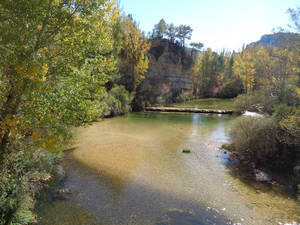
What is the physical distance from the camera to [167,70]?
154 feet

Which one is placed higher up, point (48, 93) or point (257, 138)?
point (48, 93)

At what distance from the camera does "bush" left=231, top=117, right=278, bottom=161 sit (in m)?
9.65

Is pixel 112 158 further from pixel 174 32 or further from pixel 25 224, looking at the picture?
pixel 174 32

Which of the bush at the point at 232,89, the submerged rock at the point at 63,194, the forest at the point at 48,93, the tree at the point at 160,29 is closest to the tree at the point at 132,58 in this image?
the tree at the point at 160,29

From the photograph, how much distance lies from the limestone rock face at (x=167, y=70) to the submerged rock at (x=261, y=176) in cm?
3128

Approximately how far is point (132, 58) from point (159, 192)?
103 feet

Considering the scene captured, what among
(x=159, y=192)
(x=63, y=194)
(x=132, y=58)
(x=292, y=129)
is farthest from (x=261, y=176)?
(x=132, y=58)

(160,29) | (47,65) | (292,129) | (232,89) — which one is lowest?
(292,129)

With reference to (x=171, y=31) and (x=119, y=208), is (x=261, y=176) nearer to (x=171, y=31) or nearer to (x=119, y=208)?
(x=119, y=208)

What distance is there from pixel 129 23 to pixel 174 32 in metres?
21.7

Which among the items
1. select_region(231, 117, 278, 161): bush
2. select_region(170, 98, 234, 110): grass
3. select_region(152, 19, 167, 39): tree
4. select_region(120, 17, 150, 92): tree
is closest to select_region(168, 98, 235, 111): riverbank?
select_region(170, 98, 234, 110): grass

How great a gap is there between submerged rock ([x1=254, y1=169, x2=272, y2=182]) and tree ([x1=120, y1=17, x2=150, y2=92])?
27905mm

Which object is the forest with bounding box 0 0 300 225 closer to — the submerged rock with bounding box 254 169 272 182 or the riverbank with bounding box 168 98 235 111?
the submerged rock with bounding box 254 169 272 182

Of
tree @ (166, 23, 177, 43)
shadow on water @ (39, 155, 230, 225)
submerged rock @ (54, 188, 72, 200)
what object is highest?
tree @ (166, 23, 177, 43)
